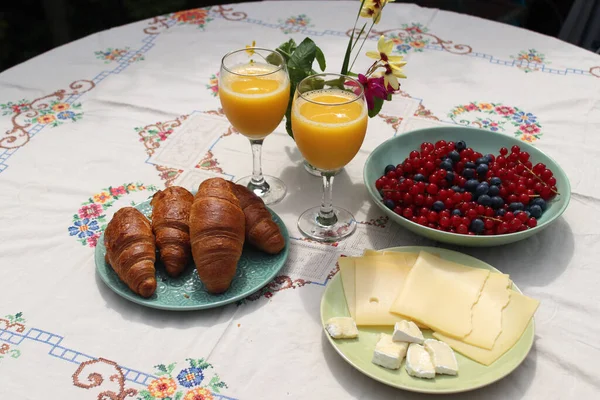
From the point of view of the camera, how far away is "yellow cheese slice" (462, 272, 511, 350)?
830 millimetres

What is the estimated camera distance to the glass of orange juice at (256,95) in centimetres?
111

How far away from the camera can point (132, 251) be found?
93 cm

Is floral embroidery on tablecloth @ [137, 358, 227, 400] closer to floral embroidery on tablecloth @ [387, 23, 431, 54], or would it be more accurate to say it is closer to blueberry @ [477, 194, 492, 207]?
blueberry @ [477, 194, 492, 207]

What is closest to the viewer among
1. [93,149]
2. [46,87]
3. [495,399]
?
[495,399]

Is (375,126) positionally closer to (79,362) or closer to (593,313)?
(593,313)

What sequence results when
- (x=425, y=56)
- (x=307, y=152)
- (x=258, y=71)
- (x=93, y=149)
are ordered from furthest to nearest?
(x=425, y=56) < (x=93, y=149) < (x=258, y=71) < (x=307, y=152)

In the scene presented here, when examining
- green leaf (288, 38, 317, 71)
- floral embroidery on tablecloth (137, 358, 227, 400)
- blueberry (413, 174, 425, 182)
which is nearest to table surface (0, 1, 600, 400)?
floral embroidery on tablecloth (137, 358, 227, 400)

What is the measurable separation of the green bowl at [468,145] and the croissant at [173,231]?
0.34 metres

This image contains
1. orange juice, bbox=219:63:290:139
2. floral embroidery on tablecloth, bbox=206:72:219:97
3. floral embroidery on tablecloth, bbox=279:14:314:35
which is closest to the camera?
orange juice, bbox=219:63:290:139

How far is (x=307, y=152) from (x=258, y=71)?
233mm

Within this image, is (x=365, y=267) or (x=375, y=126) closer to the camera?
(x=365, y=267)

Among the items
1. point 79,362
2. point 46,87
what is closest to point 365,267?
point 79,362

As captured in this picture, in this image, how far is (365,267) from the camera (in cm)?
94

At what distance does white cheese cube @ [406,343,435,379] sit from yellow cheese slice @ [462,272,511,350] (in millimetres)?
67
